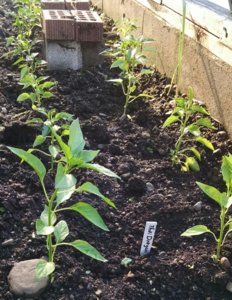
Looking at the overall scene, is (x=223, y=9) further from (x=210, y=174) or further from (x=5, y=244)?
(x=5, y=244)

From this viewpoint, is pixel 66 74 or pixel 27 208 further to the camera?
pixel 66 74

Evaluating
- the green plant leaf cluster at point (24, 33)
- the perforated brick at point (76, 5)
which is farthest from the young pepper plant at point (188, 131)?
the perforated brick at point (76, 5)

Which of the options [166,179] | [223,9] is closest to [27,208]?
[166,179]

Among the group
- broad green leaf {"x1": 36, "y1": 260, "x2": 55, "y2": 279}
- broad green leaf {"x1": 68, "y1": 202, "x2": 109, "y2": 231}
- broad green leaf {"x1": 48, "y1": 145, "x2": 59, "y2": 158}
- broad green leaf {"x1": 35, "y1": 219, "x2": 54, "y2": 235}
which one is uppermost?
broad green leaf {"x1": 68, "y1": 202, "x2": 109, "y2": 231}

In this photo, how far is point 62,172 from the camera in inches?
63.8

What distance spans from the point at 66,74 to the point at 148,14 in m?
0.86

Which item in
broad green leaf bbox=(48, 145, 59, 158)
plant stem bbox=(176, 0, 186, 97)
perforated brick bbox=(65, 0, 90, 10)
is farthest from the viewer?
perforated brick bbox=(65, 0, 90, 10)

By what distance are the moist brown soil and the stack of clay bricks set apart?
1.58 feet

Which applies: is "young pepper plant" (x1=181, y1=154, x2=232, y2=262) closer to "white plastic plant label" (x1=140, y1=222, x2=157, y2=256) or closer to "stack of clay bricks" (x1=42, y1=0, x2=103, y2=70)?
"white plastic plant label" (x1=140, y1=222, x2=157, y2=256)

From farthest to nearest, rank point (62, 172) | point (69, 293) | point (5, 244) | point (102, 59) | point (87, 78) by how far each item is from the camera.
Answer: point (102, 59)
point (87, 78)
point (5, 244)
point (69, 293)
point (62, 172)

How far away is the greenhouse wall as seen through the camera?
2.75m

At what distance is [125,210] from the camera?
2205mm

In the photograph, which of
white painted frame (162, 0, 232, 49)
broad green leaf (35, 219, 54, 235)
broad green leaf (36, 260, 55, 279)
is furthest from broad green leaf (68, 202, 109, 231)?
white painted frame (162, 0, 232, 49)

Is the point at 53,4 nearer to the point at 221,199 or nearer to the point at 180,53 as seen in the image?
the point at 180,53
